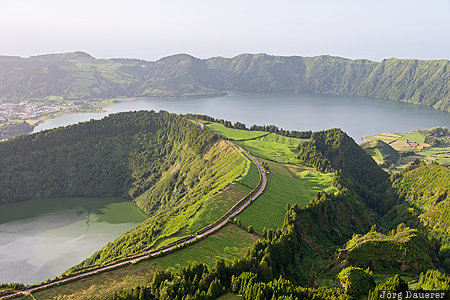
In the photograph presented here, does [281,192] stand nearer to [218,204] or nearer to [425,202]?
[218,204]

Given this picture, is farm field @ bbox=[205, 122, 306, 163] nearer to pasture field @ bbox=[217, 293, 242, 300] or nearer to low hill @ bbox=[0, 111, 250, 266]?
low hill @ bbox=[0, 111, 250, 266]

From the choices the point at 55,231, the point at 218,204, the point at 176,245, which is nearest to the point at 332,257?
the point at 218,204

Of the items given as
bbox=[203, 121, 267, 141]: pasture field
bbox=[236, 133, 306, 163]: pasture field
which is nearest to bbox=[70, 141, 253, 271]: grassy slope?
bbox=[236, 133, 306, 163]: pasture field

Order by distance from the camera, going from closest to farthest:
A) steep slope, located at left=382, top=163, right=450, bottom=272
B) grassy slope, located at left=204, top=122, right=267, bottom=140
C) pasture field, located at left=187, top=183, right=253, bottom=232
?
1. pasture field, located at left=187, top=183, right=253, bottom=232
2. steep slope, located at left=382, top=163, right=450, bottom=272
3. grassy slope, located at left=204, top=122, right=267, bottom=140

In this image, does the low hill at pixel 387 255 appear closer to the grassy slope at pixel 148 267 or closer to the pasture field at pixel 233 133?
the grassy slope at pixel 148 267

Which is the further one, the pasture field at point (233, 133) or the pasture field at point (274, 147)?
the pasture field at point (233, 133)

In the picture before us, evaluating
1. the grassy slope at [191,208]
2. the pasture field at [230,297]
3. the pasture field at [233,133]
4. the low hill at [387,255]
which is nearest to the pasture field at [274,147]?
the pasture field at [233,133]
